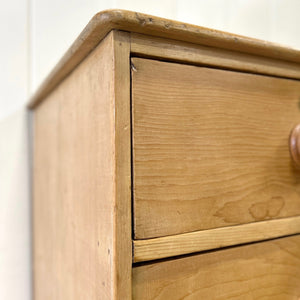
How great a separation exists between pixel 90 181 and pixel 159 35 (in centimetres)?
17

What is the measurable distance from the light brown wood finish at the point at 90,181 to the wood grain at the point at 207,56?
0.02 m

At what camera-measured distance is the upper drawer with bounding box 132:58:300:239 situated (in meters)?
0.31

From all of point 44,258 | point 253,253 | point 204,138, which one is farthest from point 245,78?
point 44,258

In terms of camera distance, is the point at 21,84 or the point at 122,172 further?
the point at 21,84

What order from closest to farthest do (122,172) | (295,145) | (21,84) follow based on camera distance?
(122,172)
(295,145)
(21,84)

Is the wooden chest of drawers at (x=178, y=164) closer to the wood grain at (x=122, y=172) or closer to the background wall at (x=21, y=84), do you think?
the wood grain at (x=122, y=172)

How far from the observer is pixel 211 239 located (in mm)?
343

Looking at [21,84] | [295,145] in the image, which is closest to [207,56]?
[295,145]

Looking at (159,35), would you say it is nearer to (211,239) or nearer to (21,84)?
(211,239)

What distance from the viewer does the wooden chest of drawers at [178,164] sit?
11.8 inches

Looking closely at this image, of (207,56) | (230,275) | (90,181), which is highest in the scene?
(207,56)

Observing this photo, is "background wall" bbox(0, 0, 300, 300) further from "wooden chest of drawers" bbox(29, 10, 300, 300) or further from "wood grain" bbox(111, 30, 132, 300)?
"wood grain" bbox(111, 30, 132, 300)

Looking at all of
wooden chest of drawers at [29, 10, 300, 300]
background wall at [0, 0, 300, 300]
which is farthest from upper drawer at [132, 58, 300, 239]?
background wall at [0, 0, 300, 300]

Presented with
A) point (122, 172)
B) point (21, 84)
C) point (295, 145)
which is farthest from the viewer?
point (21, 84)
